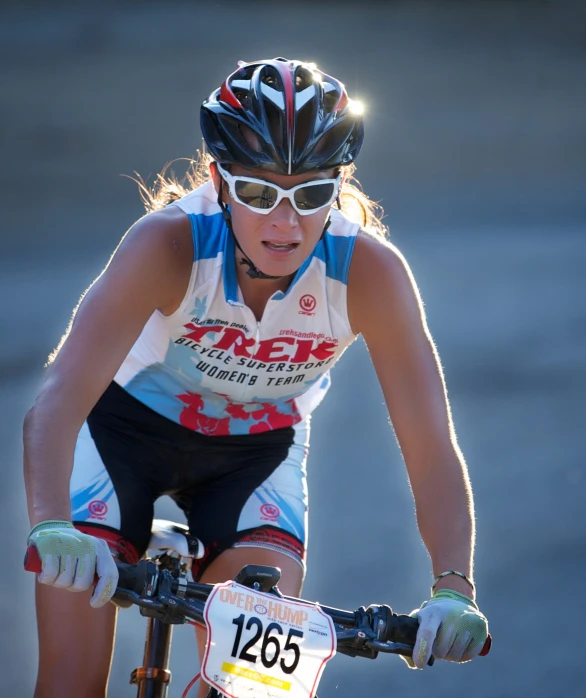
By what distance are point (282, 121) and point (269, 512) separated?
1005mm

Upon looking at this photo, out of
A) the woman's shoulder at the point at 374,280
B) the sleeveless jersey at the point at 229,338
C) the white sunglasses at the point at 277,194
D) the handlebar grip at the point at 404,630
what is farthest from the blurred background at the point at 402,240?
the white sunglasses at the point at 277,194

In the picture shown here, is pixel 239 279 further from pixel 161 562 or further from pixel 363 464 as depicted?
pixel 363 464

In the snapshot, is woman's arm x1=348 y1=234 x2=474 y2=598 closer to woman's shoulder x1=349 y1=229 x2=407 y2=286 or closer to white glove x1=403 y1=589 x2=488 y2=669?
woman's shoulder x1=349 y1=229 x2=407 y2=286

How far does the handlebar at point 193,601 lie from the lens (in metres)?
2.17

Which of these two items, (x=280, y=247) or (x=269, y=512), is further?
(x=269, y=512)

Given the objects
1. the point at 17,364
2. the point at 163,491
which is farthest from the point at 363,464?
the point at 163,491

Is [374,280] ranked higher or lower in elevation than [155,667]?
higher

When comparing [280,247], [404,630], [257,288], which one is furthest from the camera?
[257,288]

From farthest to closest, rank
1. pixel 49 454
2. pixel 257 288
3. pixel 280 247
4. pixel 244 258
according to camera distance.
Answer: pixel 257 288 → pixel 244 258 → pixel 280 247 → pixel 49 454

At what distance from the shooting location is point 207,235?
295 centimetres

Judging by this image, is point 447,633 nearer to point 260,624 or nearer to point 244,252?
point 260,624

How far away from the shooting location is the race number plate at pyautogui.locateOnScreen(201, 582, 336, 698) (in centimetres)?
210

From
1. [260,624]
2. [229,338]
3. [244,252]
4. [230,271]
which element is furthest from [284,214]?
[260,624]

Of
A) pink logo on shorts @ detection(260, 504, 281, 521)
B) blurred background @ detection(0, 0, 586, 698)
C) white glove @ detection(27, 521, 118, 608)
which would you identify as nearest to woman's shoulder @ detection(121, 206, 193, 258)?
pink logo on shorts @ detection(260, 504, 281, 521)
